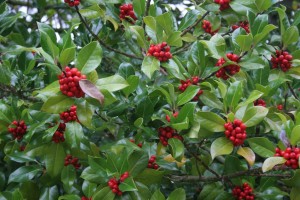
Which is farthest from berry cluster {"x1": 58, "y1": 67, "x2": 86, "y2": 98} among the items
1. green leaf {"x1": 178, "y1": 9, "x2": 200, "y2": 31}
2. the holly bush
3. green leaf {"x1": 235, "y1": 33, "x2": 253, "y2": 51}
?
green leaf {"x1": 178, "y1": 9, "x2": 200, "y2": 31}

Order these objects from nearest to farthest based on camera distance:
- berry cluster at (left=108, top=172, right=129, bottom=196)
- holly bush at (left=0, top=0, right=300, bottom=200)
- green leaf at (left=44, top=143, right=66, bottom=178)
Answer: holly bush at (left=0, top=0, right=300, bottom=200) < berry cluster at (left=108, top=172, right=129, bottom=196) < green leaf at (left=44, top=143, right=66, bottom=178)

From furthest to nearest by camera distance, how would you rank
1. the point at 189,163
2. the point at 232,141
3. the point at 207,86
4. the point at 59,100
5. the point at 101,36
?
the point at 101,36 < the point at 189,163 < the point at 207,86 < the point at 232,141 < the point at 59,100

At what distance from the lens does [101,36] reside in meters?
3.08

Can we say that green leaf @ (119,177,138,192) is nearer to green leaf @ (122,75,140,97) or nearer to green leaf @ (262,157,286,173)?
green leaf @ (122,75,140,97)

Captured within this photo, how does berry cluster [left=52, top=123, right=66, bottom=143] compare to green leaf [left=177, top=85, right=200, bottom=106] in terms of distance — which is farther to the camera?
berry cluster [left=52, top=123, right=66, bottom=143]

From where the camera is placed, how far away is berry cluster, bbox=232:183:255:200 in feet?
7.96

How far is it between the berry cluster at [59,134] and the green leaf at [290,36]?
1221 mm

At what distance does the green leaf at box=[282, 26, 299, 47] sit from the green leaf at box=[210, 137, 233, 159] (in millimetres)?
755

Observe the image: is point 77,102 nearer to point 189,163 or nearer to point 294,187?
point 189,163

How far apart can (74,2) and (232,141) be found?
1184 mm

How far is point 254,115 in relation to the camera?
2051 mm

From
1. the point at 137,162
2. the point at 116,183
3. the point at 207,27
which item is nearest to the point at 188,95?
the point at 137,162

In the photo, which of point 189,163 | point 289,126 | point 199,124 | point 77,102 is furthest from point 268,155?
point 77,102

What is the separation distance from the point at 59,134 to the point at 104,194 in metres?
0.38
